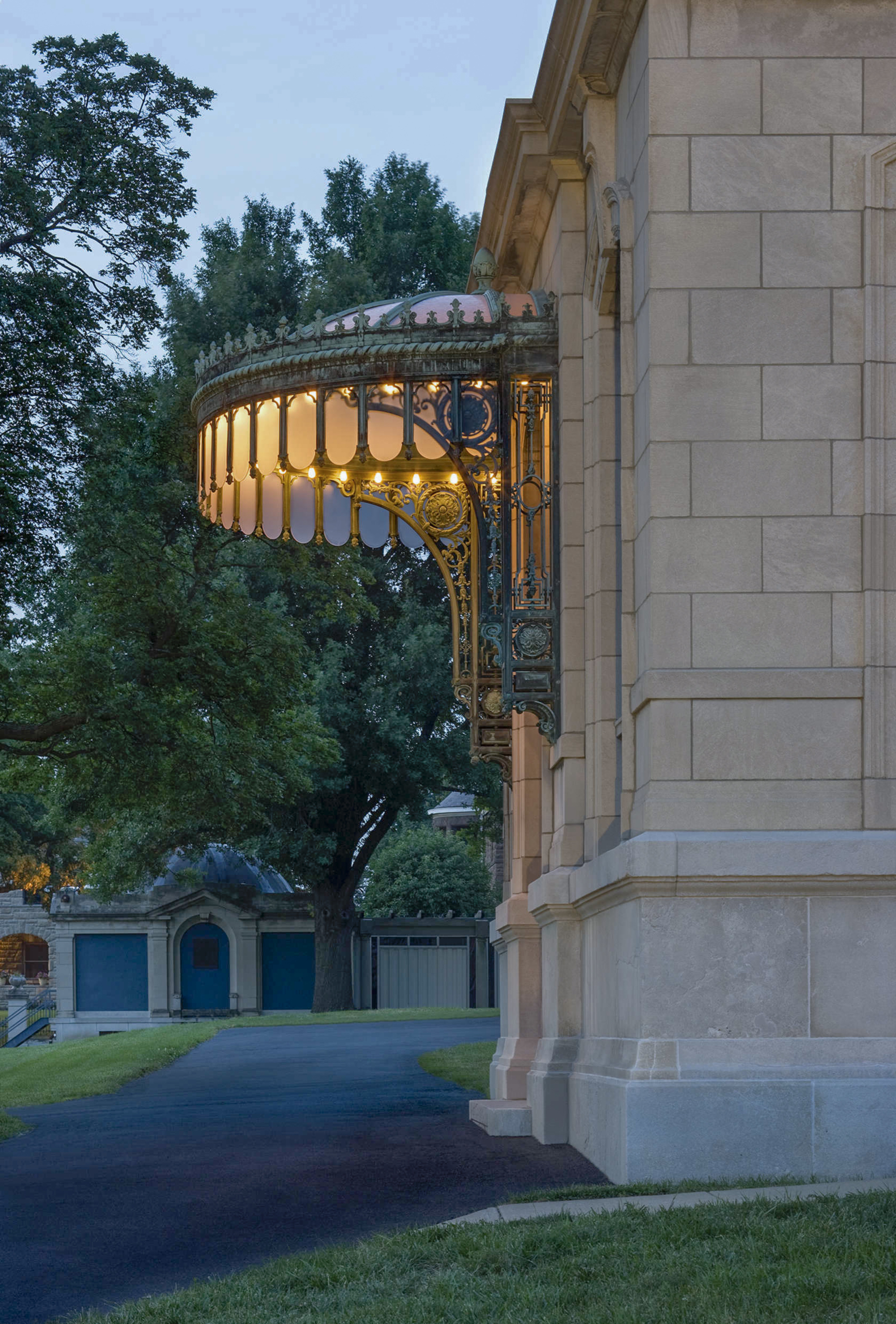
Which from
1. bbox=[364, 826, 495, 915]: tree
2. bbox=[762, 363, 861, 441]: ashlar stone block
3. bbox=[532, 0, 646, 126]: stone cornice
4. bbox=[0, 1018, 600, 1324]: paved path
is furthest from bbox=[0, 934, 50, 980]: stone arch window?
bbox=[762, 363, 861, 441]: ashlar stone block

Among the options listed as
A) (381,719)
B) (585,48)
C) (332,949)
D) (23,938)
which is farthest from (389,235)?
(23,938)

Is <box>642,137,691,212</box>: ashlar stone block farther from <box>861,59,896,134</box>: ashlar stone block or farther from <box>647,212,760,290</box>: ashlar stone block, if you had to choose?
<box>861,59,896,134</box>: ashlar stone block

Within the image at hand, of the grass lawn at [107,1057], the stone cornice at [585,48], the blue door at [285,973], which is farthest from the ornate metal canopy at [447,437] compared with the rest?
the blue door at [285,973]

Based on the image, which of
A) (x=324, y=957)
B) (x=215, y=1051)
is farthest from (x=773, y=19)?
(x=324, y=957)

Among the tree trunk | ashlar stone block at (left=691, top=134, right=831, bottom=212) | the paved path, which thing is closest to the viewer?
the paved path

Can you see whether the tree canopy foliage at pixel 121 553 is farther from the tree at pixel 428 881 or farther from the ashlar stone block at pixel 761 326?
the tree at pixel 428 881

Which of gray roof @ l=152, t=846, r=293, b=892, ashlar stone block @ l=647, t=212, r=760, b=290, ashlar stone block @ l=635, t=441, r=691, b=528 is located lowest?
gray roof @ l=152, t=846, r=293, b=892

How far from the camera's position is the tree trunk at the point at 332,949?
41062mm

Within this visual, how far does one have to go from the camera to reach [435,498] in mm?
13383

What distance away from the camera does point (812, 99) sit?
8.95m

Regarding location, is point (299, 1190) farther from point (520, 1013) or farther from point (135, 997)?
point (135, 997)

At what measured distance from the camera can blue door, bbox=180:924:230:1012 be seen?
47.2 metres

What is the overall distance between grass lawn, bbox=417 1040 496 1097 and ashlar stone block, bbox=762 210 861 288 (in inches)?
351

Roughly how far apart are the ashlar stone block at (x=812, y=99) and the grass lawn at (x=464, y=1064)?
9424mm
